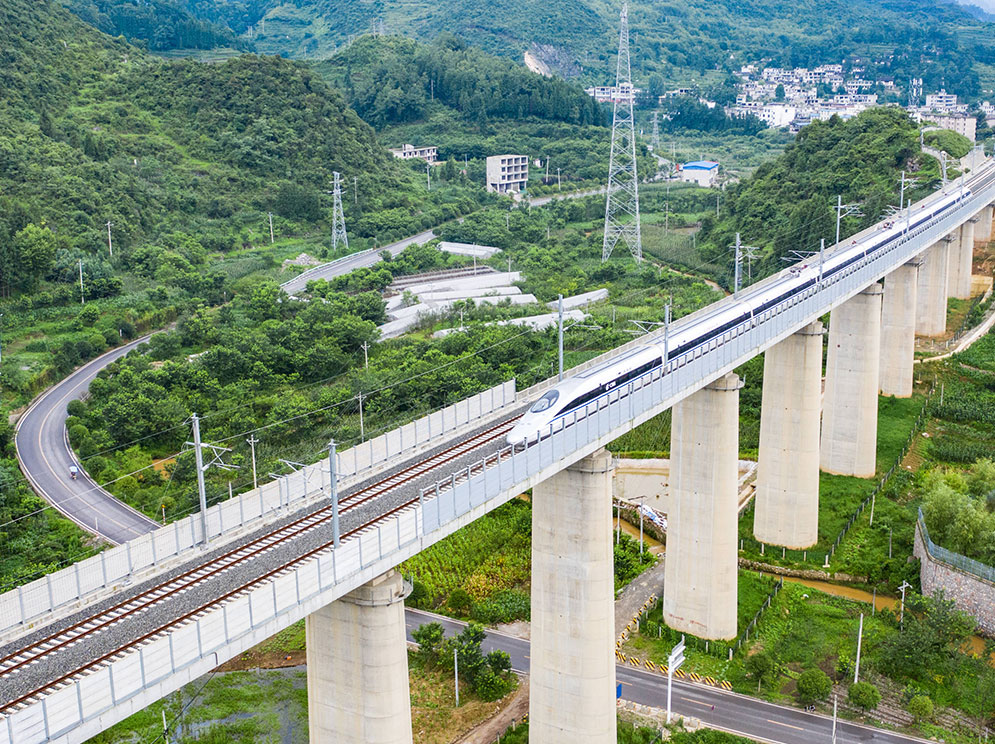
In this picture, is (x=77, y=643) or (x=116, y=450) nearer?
(x=77, y=643)

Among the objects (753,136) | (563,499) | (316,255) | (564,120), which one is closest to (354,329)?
(316,255)

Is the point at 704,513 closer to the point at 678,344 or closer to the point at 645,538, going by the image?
the point at 678,344

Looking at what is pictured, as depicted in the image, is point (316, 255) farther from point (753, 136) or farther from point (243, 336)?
point (753, 136)

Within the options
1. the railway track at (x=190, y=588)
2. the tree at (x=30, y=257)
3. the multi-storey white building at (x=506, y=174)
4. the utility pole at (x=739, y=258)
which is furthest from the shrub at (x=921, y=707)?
the multi-storey white building at (x=506, y=174)

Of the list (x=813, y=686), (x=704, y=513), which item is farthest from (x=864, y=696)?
(x=704, y=513)

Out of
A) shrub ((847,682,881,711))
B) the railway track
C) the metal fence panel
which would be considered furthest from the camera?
shrub ((847,682,881,711))

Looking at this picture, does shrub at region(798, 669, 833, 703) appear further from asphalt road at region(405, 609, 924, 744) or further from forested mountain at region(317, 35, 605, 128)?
forested mountain at region(317, 35, 605, 128)

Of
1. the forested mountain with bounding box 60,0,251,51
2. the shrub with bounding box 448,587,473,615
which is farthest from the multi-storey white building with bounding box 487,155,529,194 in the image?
the shrub with bounding box 448,587,473,615

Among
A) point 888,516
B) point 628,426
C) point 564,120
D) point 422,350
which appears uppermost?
point 564,120
